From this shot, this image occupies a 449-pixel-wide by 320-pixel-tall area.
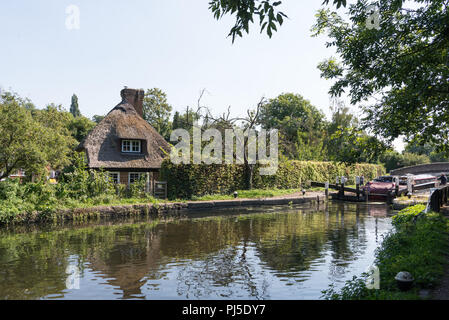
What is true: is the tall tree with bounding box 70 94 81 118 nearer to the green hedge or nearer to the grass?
the green hedge

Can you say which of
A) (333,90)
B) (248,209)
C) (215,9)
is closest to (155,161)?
(248,209)

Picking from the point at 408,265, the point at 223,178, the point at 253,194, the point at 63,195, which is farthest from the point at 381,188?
the point at 408,265

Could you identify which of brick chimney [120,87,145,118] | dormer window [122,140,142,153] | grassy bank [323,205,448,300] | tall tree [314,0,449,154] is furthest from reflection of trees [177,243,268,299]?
brick chimney [120,87,145,118]

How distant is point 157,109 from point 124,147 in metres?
29.0

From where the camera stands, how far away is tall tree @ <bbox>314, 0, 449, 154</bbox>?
822 centimetres

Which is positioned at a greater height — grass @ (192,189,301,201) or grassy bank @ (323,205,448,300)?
grass @ (192,189,301,201)

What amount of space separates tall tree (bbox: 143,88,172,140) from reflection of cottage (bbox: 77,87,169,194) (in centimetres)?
2490

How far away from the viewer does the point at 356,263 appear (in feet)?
31.5

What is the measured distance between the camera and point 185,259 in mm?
10312

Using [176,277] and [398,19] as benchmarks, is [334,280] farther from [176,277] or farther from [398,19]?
[398,19]

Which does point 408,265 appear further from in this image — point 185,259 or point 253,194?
point 253,194

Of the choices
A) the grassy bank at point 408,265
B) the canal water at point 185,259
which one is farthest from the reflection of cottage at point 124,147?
the grassy bank at point 408,265

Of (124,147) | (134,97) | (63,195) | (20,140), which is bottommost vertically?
(63,195)

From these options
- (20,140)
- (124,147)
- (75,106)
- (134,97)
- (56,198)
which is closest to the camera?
(20,140)
